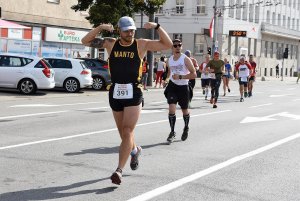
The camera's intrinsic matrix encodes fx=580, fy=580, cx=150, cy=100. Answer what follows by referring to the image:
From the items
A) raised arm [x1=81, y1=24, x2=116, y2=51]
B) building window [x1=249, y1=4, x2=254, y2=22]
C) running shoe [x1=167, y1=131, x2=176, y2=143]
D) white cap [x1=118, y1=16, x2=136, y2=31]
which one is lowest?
running shoe [x1=167, y1=131, x2=176, y2=143]

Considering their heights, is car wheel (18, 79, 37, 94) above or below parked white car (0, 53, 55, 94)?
below

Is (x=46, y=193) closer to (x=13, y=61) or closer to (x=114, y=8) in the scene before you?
(x=13, y=61)

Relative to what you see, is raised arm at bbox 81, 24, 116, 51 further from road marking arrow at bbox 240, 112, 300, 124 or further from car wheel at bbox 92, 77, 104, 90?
car wheel at bbox 92, 77, 104, 90

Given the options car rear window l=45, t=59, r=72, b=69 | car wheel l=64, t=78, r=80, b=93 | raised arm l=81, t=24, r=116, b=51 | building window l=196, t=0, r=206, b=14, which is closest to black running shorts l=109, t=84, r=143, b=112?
raised arm l=81, t=24, r=116, b=51

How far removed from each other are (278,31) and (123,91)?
66.8 metres

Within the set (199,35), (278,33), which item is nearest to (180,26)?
(199,35)

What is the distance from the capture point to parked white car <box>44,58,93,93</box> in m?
24.4

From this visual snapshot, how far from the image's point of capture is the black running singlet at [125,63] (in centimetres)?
672

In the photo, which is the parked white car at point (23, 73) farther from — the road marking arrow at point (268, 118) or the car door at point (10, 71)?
the road marking arrow at point (268, 118)

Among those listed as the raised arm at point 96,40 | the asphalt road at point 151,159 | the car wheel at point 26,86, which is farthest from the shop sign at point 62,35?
the raised arm at point 96,40

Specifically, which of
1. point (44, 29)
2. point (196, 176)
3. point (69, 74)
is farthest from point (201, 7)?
point (196, 176)

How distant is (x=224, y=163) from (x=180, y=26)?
5142 centimetres

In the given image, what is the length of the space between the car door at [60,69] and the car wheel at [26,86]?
260cm

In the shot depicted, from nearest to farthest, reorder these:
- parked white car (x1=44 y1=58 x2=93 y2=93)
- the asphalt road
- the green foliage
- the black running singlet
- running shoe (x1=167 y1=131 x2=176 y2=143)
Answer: the asphalt road, the black running singlet, running shoe (x1=167 y1=131 x2=176 y2=143), parked white car (x1=44 y1=58 x2=93 y2=93), the green foliage
